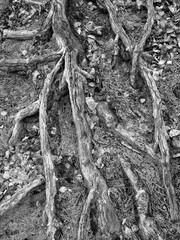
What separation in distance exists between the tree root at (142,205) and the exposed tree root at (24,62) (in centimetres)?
188

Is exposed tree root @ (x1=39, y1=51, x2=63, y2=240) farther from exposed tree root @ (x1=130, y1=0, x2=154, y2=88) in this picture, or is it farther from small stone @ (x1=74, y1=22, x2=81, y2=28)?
exposed tree root @ (x1=130, y1=0, x2=154, y2=88)

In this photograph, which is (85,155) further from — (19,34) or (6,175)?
(19,34)

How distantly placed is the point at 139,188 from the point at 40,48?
283 cm

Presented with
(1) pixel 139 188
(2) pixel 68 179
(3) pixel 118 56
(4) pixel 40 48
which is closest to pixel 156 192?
(1) pixel 139 188

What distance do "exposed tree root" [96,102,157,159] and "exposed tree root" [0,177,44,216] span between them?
1.12m

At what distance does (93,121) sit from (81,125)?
8.0 inches

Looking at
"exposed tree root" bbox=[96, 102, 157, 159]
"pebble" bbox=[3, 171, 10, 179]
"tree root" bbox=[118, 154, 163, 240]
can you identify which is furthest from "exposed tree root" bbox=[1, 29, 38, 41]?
"tree root" bbox=[118, 154, 163, 240]

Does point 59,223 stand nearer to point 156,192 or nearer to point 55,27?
point 156,192

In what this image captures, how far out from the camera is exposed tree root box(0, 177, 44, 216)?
432cm

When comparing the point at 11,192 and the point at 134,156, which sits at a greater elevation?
the point at 134,156

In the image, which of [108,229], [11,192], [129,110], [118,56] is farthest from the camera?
[118,56]

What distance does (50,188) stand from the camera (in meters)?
4.27

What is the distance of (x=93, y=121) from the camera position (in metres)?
4.74

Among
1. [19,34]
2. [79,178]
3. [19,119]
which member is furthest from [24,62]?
[79,178]
